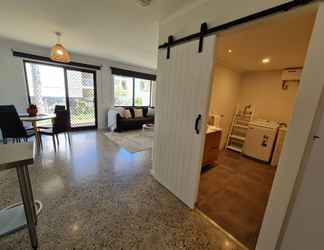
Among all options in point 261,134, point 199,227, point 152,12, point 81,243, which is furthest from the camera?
point 261,134

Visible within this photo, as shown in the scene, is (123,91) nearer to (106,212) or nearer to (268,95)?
(268,95)

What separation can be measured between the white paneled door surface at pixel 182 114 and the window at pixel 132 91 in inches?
166

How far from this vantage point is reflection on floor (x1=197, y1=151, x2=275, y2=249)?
162 centimetres

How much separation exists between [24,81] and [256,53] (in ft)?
18.2

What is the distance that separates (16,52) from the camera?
3.68m

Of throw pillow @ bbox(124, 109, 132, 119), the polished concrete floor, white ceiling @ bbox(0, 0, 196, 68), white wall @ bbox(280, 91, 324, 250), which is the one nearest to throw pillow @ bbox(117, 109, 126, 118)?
throw pillow @ bbox(124, 109, 132, 119)

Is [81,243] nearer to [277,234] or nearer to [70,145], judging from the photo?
[277,234]

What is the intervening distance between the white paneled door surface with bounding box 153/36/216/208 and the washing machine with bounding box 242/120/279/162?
245 cm

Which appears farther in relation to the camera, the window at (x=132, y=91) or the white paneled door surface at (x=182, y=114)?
the window at (x=132, y=91)

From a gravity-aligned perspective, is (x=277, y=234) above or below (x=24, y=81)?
below

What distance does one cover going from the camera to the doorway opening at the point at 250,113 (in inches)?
62.7

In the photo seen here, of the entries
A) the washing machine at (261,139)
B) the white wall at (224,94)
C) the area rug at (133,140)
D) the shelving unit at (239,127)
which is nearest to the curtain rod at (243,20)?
the white wall at (224,94)

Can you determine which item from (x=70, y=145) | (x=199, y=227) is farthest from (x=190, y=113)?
(x=70, y=145)

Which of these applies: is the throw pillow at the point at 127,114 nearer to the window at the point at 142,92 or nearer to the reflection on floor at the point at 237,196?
the window at the point at 142,92
